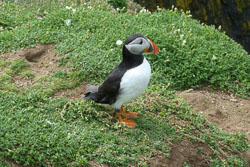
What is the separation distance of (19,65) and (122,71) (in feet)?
7.07

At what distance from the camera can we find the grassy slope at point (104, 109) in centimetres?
384

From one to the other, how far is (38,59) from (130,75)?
2446mm

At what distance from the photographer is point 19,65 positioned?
18.2 ft

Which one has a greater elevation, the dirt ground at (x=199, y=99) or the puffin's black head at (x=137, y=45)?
the puffin's black head at (x=137, y=45)

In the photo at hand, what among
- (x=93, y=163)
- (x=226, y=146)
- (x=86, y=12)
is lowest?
(x=226, y=146)

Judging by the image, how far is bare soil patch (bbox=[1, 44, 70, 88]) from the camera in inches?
217

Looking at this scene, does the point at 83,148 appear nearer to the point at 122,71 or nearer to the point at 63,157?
the point at 63,157

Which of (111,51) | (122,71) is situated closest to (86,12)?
(111,51)

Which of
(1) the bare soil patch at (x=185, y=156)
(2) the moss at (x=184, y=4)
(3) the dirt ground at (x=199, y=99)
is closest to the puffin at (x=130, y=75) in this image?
(1) the bare soil patch at (x=185, y=156)

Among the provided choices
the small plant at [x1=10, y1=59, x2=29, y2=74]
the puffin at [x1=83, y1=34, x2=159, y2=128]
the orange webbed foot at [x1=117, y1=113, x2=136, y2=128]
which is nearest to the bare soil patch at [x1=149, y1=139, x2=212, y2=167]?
the orange webbed foot at [x1=117, y1=113, x2=136, y2=128]

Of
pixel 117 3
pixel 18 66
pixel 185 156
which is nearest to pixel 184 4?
pixel 117 3

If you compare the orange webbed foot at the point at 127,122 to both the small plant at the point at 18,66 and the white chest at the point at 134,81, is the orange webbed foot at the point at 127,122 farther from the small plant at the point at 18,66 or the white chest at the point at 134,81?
the small plant at the point at 18,66

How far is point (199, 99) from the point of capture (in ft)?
17.9

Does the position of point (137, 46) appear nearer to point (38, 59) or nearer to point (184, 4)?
point (38, 59)
